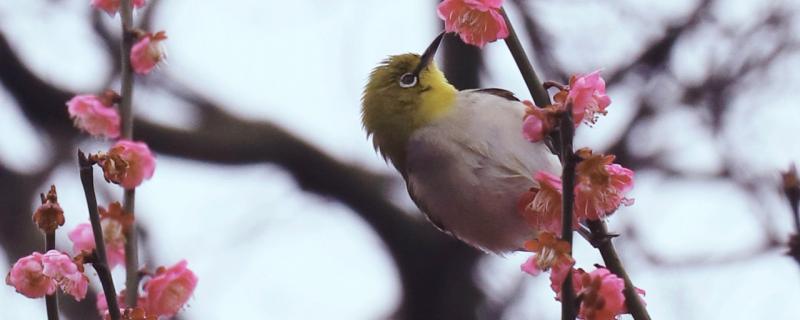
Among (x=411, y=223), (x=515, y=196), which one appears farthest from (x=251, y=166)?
(x=515, y=196)

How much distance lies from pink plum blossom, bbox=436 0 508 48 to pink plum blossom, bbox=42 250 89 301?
825 mm

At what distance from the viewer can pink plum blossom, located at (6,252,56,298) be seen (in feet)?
5.66

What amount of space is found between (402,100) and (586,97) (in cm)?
158

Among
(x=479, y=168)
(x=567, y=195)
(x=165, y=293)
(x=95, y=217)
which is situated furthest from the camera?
(x=479, y=168)

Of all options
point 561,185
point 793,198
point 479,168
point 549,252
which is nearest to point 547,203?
point 561,185

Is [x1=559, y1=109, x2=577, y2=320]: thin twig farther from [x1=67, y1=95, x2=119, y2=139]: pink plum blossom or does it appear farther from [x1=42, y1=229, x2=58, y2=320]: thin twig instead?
[x1=67, y1=95, x2=119, y2=139]: pink plum blossom

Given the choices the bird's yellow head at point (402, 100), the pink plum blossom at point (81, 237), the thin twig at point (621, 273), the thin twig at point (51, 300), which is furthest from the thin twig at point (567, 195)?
the bird's yellow head at point (402, 100)

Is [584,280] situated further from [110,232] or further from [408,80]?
[408,80]

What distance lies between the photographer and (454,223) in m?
3.25

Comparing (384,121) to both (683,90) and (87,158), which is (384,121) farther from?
(683,90)

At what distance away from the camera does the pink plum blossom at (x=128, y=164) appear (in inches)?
70.3

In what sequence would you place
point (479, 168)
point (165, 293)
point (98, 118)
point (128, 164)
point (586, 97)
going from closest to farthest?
point (586, 97)
point (128, 164)
point (165, 293)
point (98, 118)
point (479, 168)

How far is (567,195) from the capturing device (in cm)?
141

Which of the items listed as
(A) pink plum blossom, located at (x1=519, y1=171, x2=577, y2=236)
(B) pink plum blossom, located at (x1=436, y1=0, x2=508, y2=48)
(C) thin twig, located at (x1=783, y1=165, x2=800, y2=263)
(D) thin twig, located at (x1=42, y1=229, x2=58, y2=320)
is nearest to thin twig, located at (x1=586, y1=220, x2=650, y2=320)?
(A) pink plum blossom, located at (x1=519, y1=171, x2=577, y2=236)
